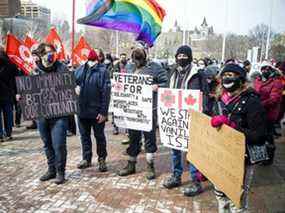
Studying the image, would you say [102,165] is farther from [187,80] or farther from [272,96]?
[272,96]

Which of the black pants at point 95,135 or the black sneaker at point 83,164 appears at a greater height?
the black pants at point 95,135

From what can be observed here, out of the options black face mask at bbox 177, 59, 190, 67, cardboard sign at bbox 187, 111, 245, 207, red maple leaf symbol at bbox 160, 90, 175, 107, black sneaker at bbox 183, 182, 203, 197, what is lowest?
black sneaker at bbox 183, 182, 203, 197

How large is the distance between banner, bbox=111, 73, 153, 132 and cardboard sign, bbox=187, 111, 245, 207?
5.82 ft

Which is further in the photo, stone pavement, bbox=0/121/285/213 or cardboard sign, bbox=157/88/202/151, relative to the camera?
cardboard sign, bbox=157/88/202/151

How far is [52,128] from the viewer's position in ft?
19.1

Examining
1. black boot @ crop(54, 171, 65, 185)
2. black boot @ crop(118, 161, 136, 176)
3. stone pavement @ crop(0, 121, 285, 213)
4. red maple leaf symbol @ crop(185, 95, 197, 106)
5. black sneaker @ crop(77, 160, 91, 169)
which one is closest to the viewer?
stone pavement @ crop(0, 121, 285, 213)

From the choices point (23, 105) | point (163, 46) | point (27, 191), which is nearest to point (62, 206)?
point (27, 191)

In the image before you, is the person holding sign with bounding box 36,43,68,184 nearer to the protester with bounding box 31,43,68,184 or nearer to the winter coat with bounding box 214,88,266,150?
the protester with bounding box 31,43,68,184

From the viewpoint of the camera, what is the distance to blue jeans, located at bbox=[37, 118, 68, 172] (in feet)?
18.9

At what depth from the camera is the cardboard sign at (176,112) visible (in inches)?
211

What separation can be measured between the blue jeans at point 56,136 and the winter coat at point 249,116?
3.06m

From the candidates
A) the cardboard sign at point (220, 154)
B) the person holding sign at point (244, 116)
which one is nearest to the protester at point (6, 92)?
the cardboard sign at point (220, 154)

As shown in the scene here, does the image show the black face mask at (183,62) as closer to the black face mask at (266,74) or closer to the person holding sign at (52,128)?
the person holding sign at (52,128)

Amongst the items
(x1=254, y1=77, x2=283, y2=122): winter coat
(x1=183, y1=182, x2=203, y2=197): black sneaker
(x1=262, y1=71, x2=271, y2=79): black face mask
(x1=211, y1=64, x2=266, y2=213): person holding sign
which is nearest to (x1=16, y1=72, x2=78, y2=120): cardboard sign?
(x1=183, y1=182, x2=203, y2=197): black sneaker
